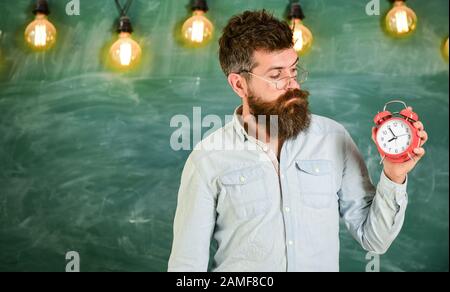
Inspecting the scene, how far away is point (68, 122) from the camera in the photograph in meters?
2.94

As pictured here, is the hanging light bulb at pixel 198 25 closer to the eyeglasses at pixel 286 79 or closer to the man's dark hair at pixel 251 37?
the man's dark hair at pixel 251 37

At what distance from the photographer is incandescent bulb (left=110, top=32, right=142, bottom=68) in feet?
9.51

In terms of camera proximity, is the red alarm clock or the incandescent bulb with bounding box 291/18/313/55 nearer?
the red alarm clock

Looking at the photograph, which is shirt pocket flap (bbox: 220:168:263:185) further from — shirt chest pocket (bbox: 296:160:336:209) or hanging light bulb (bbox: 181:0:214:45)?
hanging light bulb (bbox: 181:0:214:45)

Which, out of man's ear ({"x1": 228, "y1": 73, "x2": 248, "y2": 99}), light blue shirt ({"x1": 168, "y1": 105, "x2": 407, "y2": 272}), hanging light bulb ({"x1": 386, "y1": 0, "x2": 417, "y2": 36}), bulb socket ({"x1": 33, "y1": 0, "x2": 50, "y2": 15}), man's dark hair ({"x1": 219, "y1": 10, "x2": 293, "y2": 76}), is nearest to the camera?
light blue shirt ({"x1": 168, "y1": 105, "x2": 407, "y2": 272})

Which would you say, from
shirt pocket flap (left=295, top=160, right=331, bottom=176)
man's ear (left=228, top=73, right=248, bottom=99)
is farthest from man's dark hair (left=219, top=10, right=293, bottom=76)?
shirt pocket flap (left=295, top=160, right=331, bottom=176)

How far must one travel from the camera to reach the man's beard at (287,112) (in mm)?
1904

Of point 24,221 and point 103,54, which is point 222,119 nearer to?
point 103,54

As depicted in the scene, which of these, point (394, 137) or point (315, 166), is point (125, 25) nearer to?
point (315, 166)

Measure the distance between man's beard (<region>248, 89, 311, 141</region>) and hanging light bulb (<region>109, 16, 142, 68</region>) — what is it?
1.07 metres

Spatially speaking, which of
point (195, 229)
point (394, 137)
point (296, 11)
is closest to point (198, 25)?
point (296, 11)

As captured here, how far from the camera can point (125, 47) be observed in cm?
290

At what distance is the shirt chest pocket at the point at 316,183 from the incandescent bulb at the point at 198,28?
124cm

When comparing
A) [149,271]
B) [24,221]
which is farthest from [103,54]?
[149,271]
